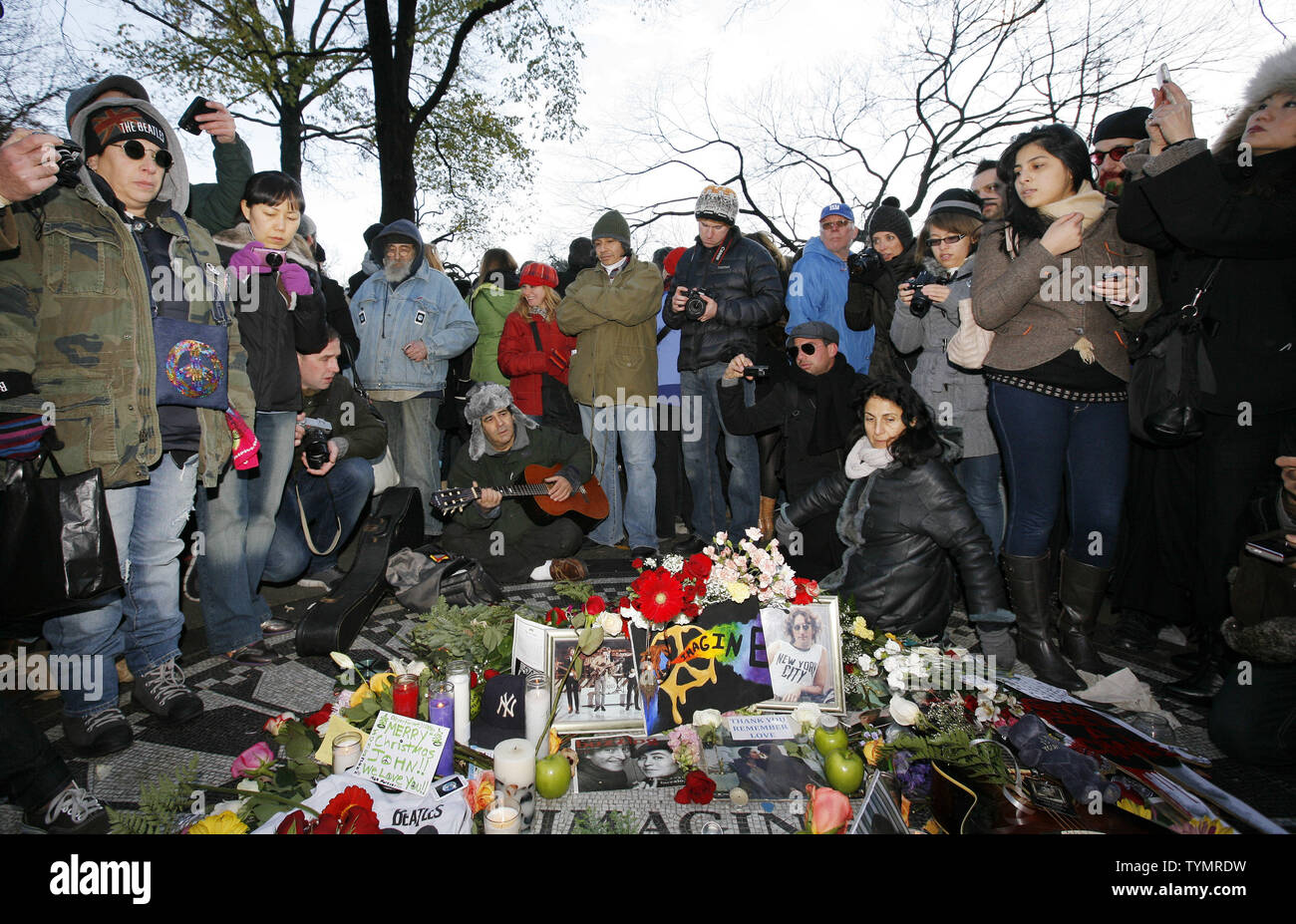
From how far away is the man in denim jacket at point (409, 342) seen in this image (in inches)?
181

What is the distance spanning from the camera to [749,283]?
14.7 feet

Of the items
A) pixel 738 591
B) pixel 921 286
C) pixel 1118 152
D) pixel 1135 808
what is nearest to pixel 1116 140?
pixel 1118 152

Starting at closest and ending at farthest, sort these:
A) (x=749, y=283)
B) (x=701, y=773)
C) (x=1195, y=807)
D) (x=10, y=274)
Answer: (x=1195, y=807) → (x=701, y=773) → (x=10, y=274) → (x=749, y=283)

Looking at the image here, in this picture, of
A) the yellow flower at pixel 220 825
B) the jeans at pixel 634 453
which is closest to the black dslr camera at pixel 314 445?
the jeans at pixel 634 453

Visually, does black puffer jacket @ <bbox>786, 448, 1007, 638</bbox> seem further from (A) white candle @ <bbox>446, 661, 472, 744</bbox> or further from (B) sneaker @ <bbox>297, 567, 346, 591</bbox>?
(B) sneaker @ <bbox>297, 567, 346, 591</bbox>

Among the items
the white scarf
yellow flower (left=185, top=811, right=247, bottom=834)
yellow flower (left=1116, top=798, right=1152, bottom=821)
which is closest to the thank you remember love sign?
yellow flower (left=185, top=811, right=247, bottom=834)

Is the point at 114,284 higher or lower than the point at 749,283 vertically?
lower

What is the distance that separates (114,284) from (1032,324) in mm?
3375

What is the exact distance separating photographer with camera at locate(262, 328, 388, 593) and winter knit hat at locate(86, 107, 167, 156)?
4.25 feet

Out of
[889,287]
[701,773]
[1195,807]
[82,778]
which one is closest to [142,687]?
[82,778]

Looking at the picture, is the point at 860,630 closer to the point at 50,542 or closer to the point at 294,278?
the point at 50,542

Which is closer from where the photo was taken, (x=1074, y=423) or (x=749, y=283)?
(x=1074, y=423)

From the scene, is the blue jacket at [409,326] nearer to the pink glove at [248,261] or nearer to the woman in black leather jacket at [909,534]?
the pink glove at [248,261]
